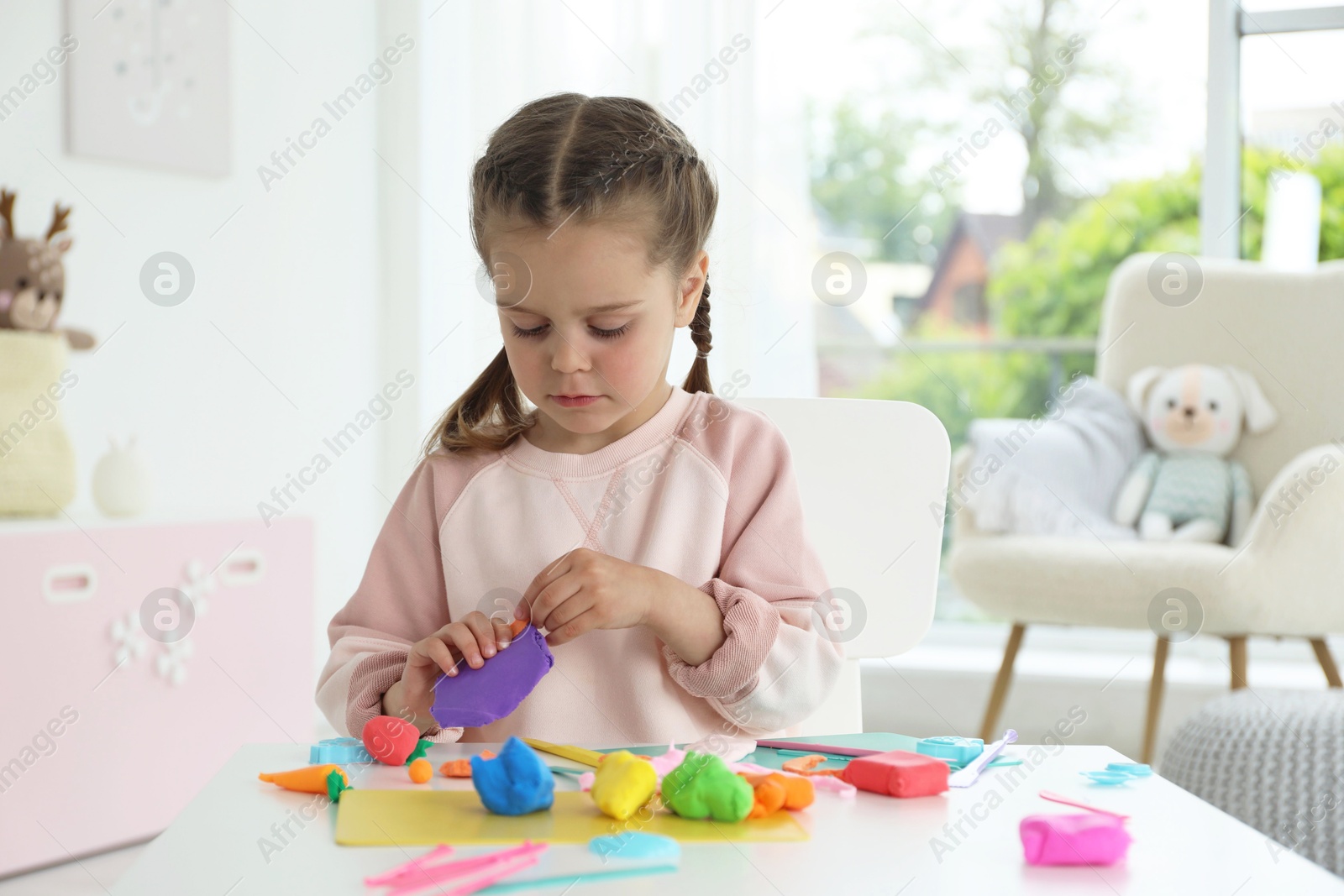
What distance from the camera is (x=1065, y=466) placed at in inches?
98.7

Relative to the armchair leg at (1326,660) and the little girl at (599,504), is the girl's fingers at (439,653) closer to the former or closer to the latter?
the little girl at (599,504)

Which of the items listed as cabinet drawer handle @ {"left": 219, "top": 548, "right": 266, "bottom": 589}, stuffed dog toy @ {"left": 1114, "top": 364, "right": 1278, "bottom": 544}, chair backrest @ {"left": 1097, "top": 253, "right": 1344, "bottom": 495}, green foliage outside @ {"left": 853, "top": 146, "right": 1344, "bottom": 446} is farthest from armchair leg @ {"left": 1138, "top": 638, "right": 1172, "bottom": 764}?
cabinet drawer handle @ {"left": 219, "top": 548, "right": 266, "bottom": 589}

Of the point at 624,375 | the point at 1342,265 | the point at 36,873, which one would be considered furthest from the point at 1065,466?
the point at 36,873

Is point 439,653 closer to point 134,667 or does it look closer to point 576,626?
point 576,626

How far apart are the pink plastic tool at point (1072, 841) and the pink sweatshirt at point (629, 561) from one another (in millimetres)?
341

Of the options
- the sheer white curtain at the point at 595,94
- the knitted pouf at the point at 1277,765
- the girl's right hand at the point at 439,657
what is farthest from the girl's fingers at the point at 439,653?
the sheer white curtain at the point at 595,94

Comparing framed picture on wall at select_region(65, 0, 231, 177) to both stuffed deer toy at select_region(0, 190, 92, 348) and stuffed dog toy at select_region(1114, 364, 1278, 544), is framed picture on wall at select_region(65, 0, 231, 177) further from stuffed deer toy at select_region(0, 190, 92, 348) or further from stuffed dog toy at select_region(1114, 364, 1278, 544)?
stuffed dog toy at select_region(1114, 364, 1278, 544)

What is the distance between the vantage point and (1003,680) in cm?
243

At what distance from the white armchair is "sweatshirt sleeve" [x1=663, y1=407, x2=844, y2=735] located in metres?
1.39

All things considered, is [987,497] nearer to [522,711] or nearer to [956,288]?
[956,288]

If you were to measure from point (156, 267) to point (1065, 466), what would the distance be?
6.13 feet

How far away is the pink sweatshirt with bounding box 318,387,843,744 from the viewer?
0.88 meters

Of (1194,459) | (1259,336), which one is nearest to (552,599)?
(1194,459)

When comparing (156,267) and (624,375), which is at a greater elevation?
(156,267)
